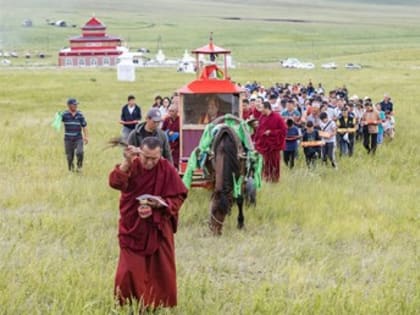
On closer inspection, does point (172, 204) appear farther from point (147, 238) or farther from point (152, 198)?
point (147, 238)

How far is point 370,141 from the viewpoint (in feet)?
59.5

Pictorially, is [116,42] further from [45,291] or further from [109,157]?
[45,291]

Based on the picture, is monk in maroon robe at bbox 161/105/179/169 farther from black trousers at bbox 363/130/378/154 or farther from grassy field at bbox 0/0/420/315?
black trousers at bbox 363/130/378/154

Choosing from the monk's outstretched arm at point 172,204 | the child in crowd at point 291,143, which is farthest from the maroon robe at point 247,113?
the monk's outstretched arm at point 172,204

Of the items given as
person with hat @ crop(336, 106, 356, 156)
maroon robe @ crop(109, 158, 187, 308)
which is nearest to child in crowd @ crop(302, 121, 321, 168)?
person with hat @ crop(336, 106, 356, 156)

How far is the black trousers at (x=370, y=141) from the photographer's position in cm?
1766

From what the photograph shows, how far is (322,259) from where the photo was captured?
352 inches

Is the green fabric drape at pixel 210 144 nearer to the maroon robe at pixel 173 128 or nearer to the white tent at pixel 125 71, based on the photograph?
the maroon robe at pixel 173 128

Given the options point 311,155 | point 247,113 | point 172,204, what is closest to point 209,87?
point 247,113

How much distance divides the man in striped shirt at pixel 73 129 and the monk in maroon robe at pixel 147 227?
7630 millimetres

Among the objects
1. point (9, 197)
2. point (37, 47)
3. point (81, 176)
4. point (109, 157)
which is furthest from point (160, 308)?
point (37, 47)

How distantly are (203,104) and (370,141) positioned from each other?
6625 mm

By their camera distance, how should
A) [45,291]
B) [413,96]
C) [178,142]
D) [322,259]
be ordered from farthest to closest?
[413,96] → [178,142] → [322,259] → [45,291]

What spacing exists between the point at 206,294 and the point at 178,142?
225 inches
